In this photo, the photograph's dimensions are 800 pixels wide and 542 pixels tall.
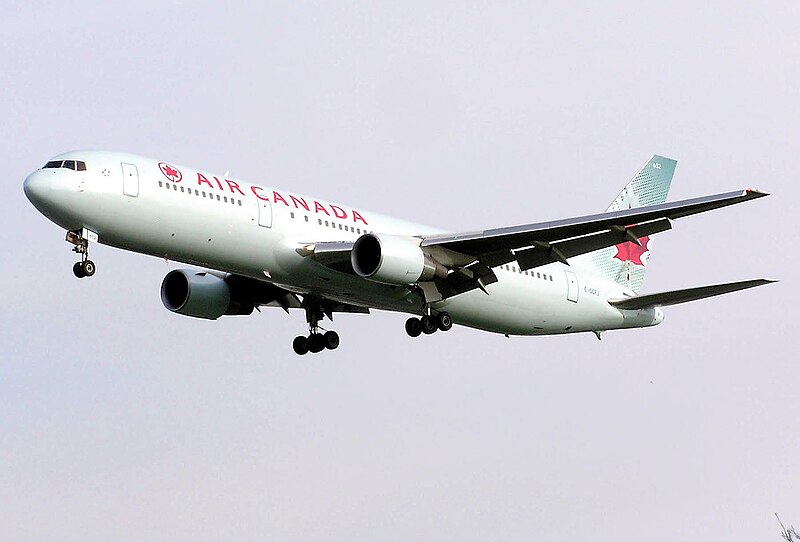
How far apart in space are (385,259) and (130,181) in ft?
23.3

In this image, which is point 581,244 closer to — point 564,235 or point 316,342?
point 564,235

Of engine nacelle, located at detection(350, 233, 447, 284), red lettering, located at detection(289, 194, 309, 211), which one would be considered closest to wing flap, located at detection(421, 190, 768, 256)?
engine nacelle, located at detection(350, 233, 447, 284)

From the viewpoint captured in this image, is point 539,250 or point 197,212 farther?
point 539,250

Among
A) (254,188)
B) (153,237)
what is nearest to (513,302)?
(254,188)

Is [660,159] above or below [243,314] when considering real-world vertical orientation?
above

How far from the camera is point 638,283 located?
4825 cm

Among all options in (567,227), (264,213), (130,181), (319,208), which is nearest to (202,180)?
(264,213)

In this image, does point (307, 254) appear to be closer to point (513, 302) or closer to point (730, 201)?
point (513, 302)

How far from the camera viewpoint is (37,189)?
34.4 metres

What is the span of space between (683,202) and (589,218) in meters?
2.80

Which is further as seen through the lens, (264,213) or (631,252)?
(631,252)

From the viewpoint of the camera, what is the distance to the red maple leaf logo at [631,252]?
47.5m

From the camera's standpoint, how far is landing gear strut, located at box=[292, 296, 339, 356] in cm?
4366

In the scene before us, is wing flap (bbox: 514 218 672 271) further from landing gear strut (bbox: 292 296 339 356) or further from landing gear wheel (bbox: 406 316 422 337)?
landing gear strut (bbox: 292 296 339 356)
